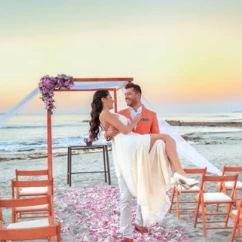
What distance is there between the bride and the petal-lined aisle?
0.66 m

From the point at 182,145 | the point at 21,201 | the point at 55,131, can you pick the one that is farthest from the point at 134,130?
the point at 55,131

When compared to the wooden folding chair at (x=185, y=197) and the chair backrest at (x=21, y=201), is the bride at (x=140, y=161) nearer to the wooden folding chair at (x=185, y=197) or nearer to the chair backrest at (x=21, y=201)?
the wooden folding chair at (x=185, y=197)

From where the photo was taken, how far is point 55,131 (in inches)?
1292

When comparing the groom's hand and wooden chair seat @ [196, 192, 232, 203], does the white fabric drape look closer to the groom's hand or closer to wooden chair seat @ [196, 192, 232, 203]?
wooden chair seat @ [196, 192, 232, 203]

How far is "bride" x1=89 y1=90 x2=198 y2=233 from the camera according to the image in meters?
4.18

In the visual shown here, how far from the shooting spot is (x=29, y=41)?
22.4 metres

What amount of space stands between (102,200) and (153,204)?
9.22 feet

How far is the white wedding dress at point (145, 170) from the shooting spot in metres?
4.19

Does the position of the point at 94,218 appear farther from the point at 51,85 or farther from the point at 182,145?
the point at 182,145

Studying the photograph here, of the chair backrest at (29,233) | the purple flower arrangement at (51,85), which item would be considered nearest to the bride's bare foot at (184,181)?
the chair backrest at (29,233)

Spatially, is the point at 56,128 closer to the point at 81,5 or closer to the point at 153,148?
the point at 81,5

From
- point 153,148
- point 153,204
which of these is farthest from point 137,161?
point 153,204

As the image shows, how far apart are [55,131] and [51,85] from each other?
2631 cm

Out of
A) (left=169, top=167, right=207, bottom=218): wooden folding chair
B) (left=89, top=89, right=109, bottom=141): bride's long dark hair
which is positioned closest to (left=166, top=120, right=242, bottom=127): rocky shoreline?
(left=169, top=167, right=207, bottom=218): wooden folding chair
